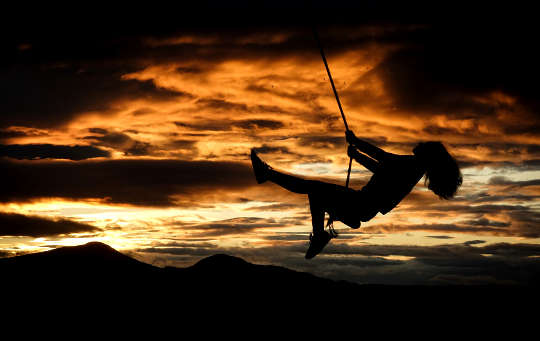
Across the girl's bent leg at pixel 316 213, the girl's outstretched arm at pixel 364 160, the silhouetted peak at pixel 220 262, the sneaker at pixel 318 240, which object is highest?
the girl's outstretched arm at pixel 364 160

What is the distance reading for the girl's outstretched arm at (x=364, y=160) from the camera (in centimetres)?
732

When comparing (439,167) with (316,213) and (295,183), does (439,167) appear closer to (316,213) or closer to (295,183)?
(316,213)

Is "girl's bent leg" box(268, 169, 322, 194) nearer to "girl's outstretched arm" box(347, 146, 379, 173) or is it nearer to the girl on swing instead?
the girl on swing

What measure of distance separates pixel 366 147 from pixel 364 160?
0.29m

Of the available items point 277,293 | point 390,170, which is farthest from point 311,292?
point 390,170

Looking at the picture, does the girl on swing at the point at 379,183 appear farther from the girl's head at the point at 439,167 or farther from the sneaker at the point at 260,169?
the sneaker at the point at 260,169

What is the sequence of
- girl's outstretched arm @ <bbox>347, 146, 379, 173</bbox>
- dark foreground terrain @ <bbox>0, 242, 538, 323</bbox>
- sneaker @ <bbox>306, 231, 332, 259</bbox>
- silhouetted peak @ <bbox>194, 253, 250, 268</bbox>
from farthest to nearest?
silhouetted peak @ <bbox>194, 253, 250, 268</bbox> < dark foreground terrain @ <bbox>0, 242, 538, 323</bbox> < sneaker @ <bbox>306, 231, 332, 259</bbox> < girl's outstretched arm @ <bbox>347, 146, 379, 173</bbox>

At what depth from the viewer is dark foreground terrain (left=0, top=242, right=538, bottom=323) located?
11469mm

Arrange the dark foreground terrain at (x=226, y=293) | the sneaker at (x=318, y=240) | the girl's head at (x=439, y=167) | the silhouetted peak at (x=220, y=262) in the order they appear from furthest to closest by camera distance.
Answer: the silhouetted peak at (x=220, y=262), the dark foreground terrain at (x=226, y=293), the sneaker at (x=318, y=240), the girl's head at (x=439, y=167)

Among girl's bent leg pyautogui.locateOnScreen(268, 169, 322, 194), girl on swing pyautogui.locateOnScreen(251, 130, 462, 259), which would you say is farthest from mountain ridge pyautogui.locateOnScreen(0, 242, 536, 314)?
girl's bent leg pyautogui.locateOnScreen(268, 169, 322, 194)

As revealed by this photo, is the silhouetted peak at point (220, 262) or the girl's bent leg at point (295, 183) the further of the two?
the silhouetted peak at point (220, 262)

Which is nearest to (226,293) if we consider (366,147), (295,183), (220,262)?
(220,262)

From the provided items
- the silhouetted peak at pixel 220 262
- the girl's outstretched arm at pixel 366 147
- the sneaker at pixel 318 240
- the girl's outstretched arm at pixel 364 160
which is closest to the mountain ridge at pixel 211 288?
the silhouetted peak at pixel 220 262

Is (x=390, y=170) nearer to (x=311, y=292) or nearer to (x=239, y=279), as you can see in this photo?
(x=311, y=292)
